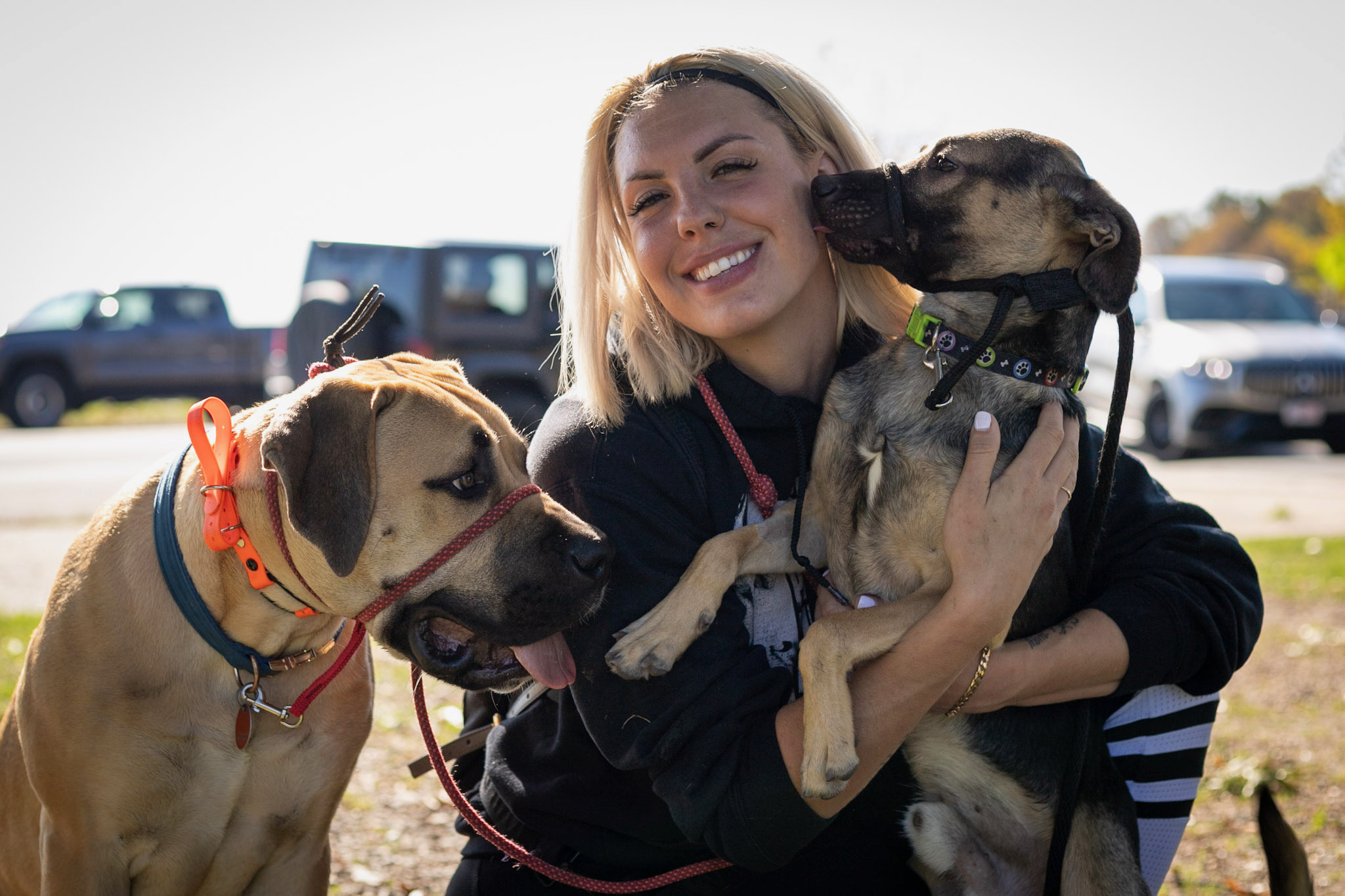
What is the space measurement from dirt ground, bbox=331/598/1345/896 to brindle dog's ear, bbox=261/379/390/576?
5.76 feet

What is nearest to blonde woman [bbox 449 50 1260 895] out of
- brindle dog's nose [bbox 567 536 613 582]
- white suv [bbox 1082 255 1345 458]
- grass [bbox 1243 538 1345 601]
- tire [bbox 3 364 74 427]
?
brindle dog's nose [bbox 567 536 613 582]

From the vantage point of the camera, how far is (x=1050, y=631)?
2.51 meters

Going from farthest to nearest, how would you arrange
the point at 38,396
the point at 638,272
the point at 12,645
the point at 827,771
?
the point at 38,396, the point at 12,645, the point at 638,272, the point at 827,771

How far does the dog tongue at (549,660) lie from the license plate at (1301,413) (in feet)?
38.6

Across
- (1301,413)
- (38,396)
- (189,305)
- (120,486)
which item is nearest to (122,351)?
(189,305)

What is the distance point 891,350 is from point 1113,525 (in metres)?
0.75

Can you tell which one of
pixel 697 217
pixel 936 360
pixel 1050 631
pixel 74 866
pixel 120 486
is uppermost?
pixel 697 217

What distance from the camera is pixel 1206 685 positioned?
105 inches

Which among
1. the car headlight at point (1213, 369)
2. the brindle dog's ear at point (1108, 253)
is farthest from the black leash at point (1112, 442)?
the car headlight at point (1213, 369)

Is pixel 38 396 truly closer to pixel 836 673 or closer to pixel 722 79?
pixel 722 79

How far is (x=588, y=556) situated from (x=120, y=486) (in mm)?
8614

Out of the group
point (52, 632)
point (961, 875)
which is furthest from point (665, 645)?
point (52, 632)

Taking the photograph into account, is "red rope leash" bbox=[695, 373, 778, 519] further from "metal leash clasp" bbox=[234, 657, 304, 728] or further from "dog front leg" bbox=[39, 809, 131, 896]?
"dog front leg" bbox=[39, 809, 131, 896]

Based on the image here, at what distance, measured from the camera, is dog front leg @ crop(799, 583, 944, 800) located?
2.19 m
